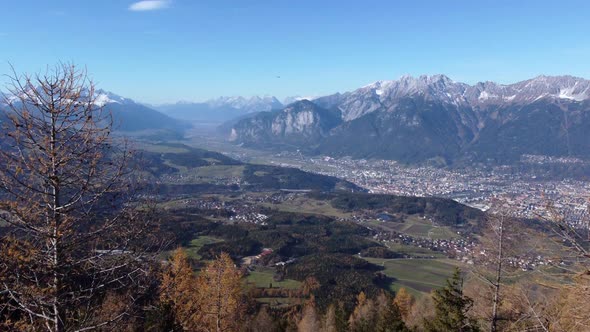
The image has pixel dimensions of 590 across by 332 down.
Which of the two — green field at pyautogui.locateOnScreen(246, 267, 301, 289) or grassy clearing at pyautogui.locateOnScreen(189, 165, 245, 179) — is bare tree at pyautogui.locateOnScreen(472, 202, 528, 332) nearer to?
green field at pyautogui.locateOnScreen(246, 267, 301, 289)

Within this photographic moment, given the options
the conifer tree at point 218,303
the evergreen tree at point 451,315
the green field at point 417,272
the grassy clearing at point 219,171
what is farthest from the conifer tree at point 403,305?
the grassy clearing at point 219,171

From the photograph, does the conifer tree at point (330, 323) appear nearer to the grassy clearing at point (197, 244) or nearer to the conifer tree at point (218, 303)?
the conifer tree at point (218, 303)

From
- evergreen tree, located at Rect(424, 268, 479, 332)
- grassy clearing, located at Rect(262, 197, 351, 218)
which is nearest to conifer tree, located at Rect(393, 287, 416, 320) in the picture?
evergreen tree, located at Rect(424, 268, 479, 332)

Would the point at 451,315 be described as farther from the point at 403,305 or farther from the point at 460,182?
the point at 460,182

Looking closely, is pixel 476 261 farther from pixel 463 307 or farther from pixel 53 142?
pixel 53 142

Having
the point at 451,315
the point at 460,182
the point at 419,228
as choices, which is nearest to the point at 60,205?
the point at 451,315

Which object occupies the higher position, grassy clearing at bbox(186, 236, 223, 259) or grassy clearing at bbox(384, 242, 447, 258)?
grassy clearing at bbox(186, 236, 223, 259)

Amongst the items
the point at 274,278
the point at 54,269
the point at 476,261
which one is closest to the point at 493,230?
the point at 476,261
